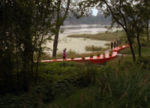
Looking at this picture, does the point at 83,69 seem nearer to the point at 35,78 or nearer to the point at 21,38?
the point at 35,78

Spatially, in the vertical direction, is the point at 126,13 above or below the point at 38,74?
above

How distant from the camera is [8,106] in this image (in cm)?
428

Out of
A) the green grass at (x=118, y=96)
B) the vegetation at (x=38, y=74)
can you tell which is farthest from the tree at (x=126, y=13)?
the green grass at (x=118, y=96)

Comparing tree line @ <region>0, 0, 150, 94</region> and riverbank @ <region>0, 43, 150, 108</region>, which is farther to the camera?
tree line @ <region>0, 0, 150, 94</region>

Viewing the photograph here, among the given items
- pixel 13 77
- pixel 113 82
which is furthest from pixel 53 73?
pixel 113 82

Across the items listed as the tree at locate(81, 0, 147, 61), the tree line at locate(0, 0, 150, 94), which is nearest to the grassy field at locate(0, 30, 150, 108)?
the tree line at locate(0, 0, 150, 94)

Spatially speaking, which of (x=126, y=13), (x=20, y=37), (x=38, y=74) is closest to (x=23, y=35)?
(x=20, y=37)

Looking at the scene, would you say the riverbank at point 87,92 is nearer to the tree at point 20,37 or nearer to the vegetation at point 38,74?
the vegetation at point 38,74

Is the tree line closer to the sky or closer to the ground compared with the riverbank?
closer to the sky

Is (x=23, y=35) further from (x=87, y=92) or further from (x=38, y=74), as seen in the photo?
(x=87, y=92)

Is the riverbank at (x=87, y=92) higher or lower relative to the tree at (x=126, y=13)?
lower

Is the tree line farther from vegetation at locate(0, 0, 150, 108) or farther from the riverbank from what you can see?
the riverbank

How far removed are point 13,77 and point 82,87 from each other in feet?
6.25

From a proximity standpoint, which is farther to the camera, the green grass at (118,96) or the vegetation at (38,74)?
the vegetation at (38,74)
